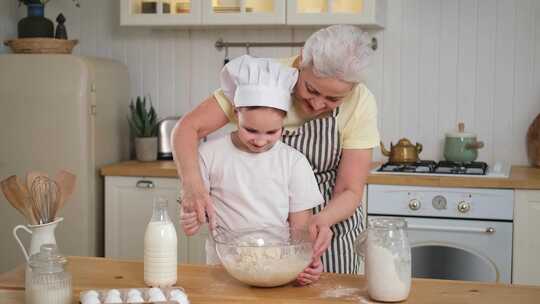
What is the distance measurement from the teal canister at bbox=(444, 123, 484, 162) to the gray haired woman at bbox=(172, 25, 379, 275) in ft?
4.78

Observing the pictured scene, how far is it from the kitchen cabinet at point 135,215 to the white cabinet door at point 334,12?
940 millimetres

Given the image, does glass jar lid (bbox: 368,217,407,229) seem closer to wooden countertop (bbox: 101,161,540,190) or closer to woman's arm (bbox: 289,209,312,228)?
woman's arm (bbox: 289,209,312,228)

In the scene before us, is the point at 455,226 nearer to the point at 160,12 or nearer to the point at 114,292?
the point at 160,12

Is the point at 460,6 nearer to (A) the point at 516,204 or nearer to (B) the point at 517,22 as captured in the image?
(B) the point at 517,22

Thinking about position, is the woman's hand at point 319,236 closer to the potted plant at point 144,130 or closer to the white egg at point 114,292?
the white egg at point 114,292

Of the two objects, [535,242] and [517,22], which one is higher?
[517,22]

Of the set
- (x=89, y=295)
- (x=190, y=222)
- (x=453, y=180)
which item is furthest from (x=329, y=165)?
(x=453, y=180)

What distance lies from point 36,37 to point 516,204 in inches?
92.1

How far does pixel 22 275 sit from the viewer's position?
203 centimetres

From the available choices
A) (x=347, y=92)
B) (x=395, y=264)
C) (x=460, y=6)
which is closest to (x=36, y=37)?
(x=460, y=6)

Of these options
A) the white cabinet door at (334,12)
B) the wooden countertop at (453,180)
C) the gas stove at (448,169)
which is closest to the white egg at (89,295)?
the wooden countertop at (453,180)

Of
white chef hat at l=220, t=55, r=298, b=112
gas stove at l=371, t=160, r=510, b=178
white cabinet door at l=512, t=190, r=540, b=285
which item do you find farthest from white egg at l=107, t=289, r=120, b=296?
white cabinet door at l=512, t=190, r=540, b=285

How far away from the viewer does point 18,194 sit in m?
1.86

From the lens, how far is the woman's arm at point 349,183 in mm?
2150
